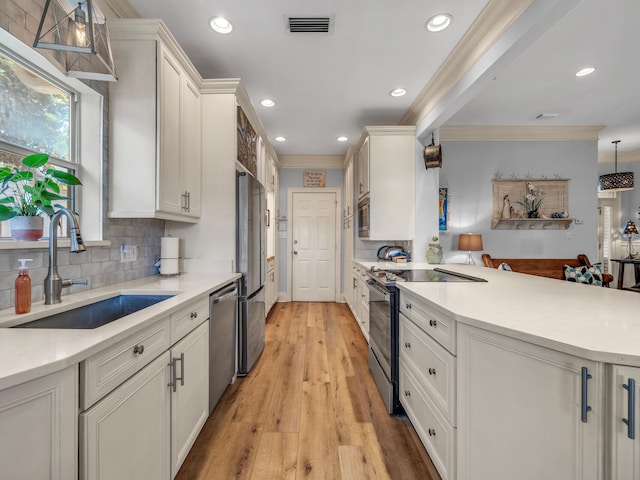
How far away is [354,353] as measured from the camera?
295 centimetres

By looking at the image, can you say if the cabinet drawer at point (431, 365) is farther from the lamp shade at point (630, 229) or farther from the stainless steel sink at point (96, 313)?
the lamp shade at point (630, 229)

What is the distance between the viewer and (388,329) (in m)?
1.98

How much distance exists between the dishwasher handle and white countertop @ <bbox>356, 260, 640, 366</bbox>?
47.6 inches

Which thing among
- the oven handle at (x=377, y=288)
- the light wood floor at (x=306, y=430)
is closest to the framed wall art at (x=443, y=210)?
the oven handle at (x=377, y=288)

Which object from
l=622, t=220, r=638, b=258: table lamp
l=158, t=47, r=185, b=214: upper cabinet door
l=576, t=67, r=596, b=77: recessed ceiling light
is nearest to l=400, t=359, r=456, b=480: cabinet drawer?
l=158, t=47, r=185, b=214: upper cabinet door

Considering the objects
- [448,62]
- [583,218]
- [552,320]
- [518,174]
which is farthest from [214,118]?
[583,218]

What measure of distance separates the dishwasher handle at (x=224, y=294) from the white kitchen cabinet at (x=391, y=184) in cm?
176

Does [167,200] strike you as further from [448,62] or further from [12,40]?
[448,62]

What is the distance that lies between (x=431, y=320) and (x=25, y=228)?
183 cm

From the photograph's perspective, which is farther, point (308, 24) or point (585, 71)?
point (585, 71)

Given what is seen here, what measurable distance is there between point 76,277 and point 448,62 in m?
3.09

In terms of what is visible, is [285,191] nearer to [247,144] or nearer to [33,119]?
[247,144]

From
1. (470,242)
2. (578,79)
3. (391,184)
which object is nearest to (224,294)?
(391,184)

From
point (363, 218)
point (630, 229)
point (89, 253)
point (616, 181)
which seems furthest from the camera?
point (630, 229)
